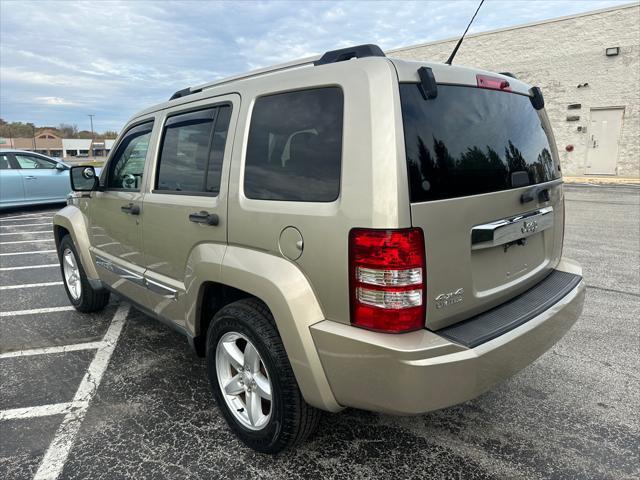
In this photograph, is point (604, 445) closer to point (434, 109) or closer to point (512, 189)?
point (512, 189)

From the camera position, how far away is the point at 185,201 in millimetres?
2695

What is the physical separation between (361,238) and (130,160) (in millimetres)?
2445

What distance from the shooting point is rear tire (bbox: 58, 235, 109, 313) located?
4.28m

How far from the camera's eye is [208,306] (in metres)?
2.68

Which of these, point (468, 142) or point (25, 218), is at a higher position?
point (468, 142)

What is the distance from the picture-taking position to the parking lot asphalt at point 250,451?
228 cm

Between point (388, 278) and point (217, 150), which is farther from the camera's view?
point (217, 150)

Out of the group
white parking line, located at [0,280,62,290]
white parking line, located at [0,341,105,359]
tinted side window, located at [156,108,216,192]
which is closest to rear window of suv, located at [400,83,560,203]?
tinted side window, located at [156,108,216,192]

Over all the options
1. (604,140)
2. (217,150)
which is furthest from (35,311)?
(604,140)

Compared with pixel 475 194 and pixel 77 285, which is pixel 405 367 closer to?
pixel 475 194

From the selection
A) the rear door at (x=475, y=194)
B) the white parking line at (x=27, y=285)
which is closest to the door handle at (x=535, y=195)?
the rear door at (x=475, y=194)

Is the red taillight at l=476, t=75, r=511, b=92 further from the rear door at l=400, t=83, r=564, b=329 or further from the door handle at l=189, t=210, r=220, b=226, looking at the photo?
the door handle at l=189, t=210, r=220, b=226

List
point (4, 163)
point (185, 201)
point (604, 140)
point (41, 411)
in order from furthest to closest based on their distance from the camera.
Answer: point (604, 140)
point (4, 163)
point (41, 411)
point (185, 201)

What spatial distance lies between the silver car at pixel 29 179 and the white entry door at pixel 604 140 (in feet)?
68.6
